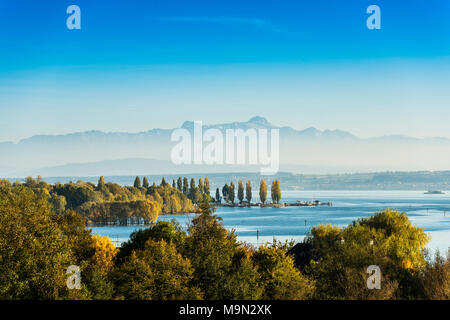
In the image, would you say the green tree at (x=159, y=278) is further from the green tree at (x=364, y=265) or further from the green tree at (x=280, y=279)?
the green tree at (x=364, y=265)

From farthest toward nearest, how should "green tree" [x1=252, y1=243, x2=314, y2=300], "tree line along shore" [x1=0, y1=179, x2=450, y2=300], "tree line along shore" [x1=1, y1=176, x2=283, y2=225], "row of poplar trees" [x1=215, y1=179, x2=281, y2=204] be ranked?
"row of poplar trees" [x1=215, y1=179, x2=281, y2=204]
"tree line along shore" [x1=1, y1=176, x2=283, y2=225]
"green tree" [x1=252, y1=243, x2=314, y2=300]
"tree line along shore" [x1=0, y1=179, x2=450, y2=300]

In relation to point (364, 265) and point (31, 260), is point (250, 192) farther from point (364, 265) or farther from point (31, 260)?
point (31, 260)

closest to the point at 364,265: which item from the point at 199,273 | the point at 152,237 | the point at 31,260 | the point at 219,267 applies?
the point at 219,267

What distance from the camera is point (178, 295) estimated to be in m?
25.0

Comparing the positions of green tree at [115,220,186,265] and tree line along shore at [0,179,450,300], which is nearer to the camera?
tree line along shore at [0,179,450,300]

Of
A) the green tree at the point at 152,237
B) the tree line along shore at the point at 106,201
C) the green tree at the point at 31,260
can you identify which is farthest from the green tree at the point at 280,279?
the tree line along shore at the point at 106,201

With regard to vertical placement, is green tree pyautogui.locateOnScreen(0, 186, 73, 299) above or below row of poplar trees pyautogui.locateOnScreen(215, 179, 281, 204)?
above

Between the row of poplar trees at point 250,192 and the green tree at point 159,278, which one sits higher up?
the green tree at point 159,278

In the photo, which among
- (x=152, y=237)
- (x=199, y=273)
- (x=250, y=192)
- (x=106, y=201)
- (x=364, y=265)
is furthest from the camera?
(x=250, y=192)

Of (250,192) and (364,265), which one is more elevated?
(364,265)

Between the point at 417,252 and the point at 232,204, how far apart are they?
405 ft

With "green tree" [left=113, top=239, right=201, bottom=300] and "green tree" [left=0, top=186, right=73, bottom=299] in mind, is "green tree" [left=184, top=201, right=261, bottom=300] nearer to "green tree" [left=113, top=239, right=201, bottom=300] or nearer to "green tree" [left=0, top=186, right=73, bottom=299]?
"green tree" [left=113, top=239, right=201, bottom=300]

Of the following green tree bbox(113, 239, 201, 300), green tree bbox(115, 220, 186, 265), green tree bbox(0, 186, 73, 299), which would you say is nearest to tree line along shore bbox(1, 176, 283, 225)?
green tree bbox(115, 220, 186, 265)
